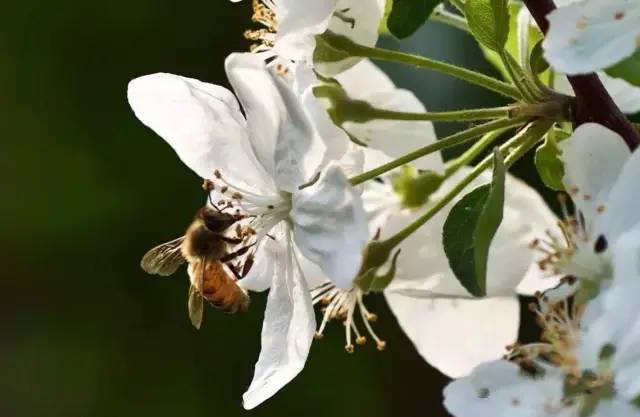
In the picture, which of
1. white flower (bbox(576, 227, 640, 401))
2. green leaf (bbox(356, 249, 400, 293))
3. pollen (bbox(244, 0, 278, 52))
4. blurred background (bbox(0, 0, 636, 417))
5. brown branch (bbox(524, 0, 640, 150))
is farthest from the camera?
blurred background (bbox(0, 0, 636, 417))

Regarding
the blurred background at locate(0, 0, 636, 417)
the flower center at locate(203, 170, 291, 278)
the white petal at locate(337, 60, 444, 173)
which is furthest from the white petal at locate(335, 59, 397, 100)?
the blurred background at locate(0, 0, 636, 417)

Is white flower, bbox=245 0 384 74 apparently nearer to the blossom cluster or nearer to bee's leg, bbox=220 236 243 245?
the blossom cluster

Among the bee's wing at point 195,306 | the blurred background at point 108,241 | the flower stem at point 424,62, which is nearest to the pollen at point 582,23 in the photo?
the flower stem at point 424,62

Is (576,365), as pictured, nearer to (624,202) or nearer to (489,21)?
(624,202)

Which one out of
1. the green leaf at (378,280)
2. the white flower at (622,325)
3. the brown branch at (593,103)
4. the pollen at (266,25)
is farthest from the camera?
the pollen at (266,25)

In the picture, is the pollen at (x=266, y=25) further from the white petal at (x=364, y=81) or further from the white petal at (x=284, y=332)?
the white petal at (x=284, y=332)

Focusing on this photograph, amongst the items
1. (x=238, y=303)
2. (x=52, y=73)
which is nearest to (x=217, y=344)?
(x=52, y=73)

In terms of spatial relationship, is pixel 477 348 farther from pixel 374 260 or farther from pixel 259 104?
pixel 259 104
